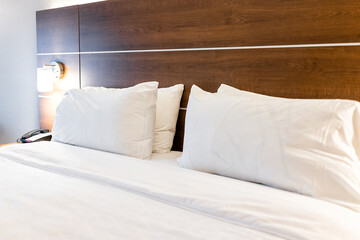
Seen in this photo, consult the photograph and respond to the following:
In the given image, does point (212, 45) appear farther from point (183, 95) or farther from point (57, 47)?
point (57, 47)

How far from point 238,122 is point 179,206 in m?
0.45

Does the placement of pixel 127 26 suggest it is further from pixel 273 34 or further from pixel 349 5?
pixel 349 5

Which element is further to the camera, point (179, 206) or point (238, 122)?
point (238, 122)

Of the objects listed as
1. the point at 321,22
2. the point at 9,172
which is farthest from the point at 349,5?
the point at 9,172

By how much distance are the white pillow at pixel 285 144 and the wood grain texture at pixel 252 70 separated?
0.88 ft

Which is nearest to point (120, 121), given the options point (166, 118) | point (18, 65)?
point (166, 118)

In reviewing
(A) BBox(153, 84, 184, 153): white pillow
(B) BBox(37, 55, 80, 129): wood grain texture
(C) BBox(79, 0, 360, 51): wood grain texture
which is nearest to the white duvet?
(A) BBox(153, 84, 184, 153): white pillow

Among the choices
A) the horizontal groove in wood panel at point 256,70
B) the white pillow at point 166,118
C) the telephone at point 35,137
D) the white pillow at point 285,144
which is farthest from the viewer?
the telephone at point 35,137

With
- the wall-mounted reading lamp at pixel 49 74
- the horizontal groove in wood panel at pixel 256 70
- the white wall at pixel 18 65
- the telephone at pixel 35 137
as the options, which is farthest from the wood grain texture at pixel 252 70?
the white wall at pixel 18 65

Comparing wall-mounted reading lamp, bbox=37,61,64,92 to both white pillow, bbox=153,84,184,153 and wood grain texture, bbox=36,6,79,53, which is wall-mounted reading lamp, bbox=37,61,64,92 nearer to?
wood grain texture, bbox=36,6,79,53

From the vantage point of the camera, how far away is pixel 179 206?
991 mm

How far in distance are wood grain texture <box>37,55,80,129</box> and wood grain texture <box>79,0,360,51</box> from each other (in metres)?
0.19

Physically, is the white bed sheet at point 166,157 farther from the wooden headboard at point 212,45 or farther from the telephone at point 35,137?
the telephone at point 35,137

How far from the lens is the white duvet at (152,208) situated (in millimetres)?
809
